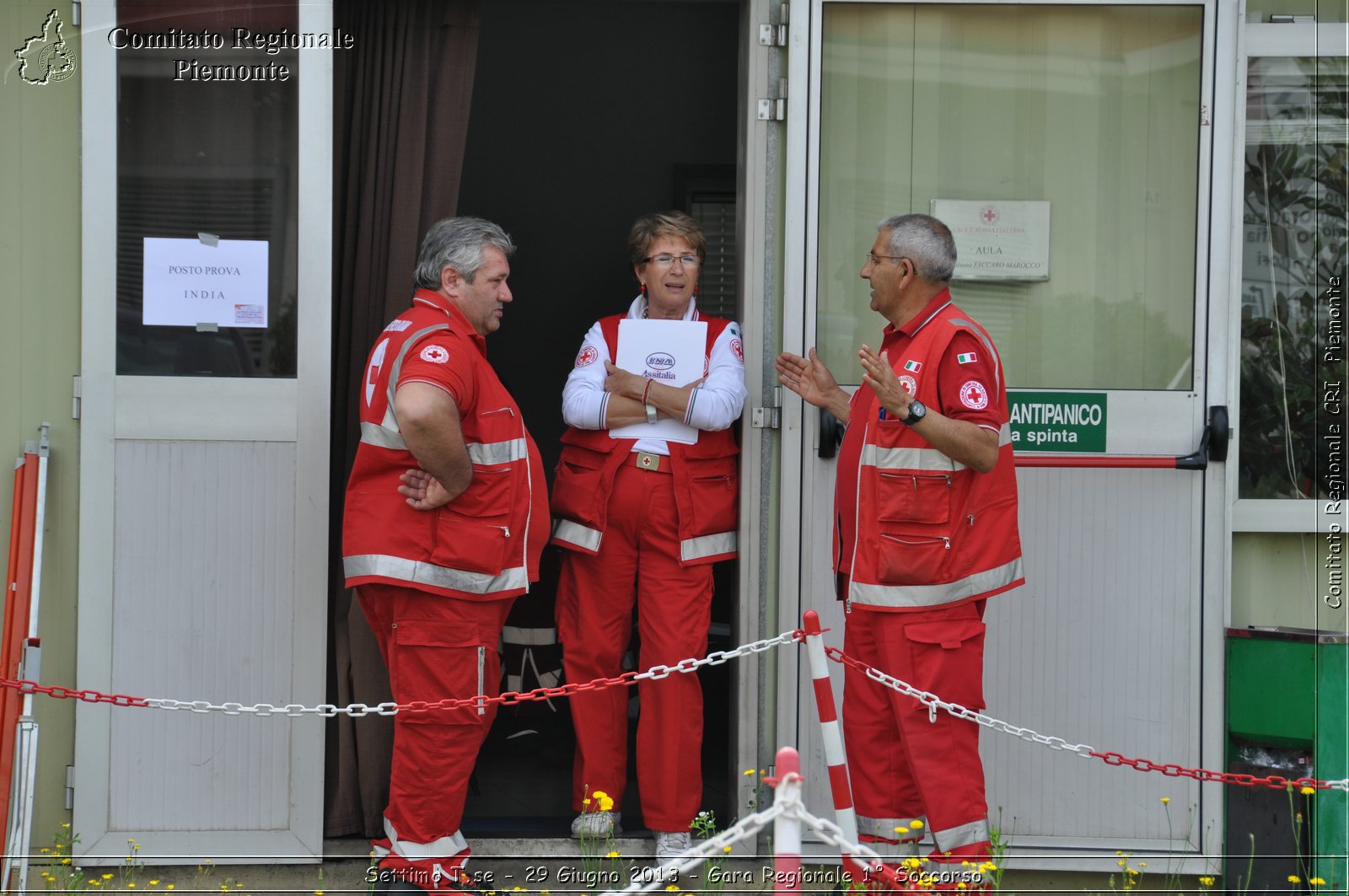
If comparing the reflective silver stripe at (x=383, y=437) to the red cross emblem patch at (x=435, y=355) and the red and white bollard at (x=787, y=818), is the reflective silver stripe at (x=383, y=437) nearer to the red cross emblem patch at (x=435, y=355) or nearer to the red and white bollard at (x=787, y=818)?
the red cross emblem patch at (x=435, y=355)

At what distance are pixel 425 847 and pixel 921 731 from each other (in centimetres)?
145

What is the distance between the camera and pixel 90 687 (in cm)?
438

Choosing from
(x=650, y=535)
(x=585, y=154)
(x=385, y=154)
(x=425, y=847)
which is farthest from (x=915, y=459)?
(x=585, y=154)

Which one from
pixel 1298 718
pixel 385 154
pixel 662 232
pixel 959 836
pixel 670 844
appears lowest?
pixel 670 844

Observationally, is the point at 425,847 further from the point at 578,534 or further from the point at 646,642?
the point at 578,534

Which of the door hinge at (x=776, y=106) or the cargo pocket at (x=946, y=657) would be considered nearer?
the cargo pocket at (x=946, y=657)

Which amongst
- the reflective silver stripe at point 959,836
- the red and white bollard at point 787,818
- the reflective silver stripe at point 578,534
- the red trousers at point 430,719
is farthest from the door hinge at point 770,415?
the red and white bollard at point 787,818

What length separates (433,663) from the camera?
4016 mm

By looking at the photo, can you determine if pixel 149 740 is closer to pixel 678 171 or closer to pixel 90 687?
pixel 90 687

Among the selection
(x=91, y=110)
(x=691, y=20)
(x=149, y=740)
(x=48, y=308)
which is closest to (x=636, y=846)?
(x=149, y=740)

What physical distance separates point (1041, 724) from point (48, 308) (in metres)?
3.44

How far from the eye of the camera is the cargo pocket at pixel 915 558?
3.84 metres

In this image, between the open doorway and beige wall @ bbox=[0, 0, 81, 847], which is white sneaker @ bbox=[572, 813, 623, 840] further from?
the open doorway

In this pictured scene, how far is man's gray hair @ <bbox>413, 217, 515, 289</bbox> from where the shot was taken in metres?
4.12
